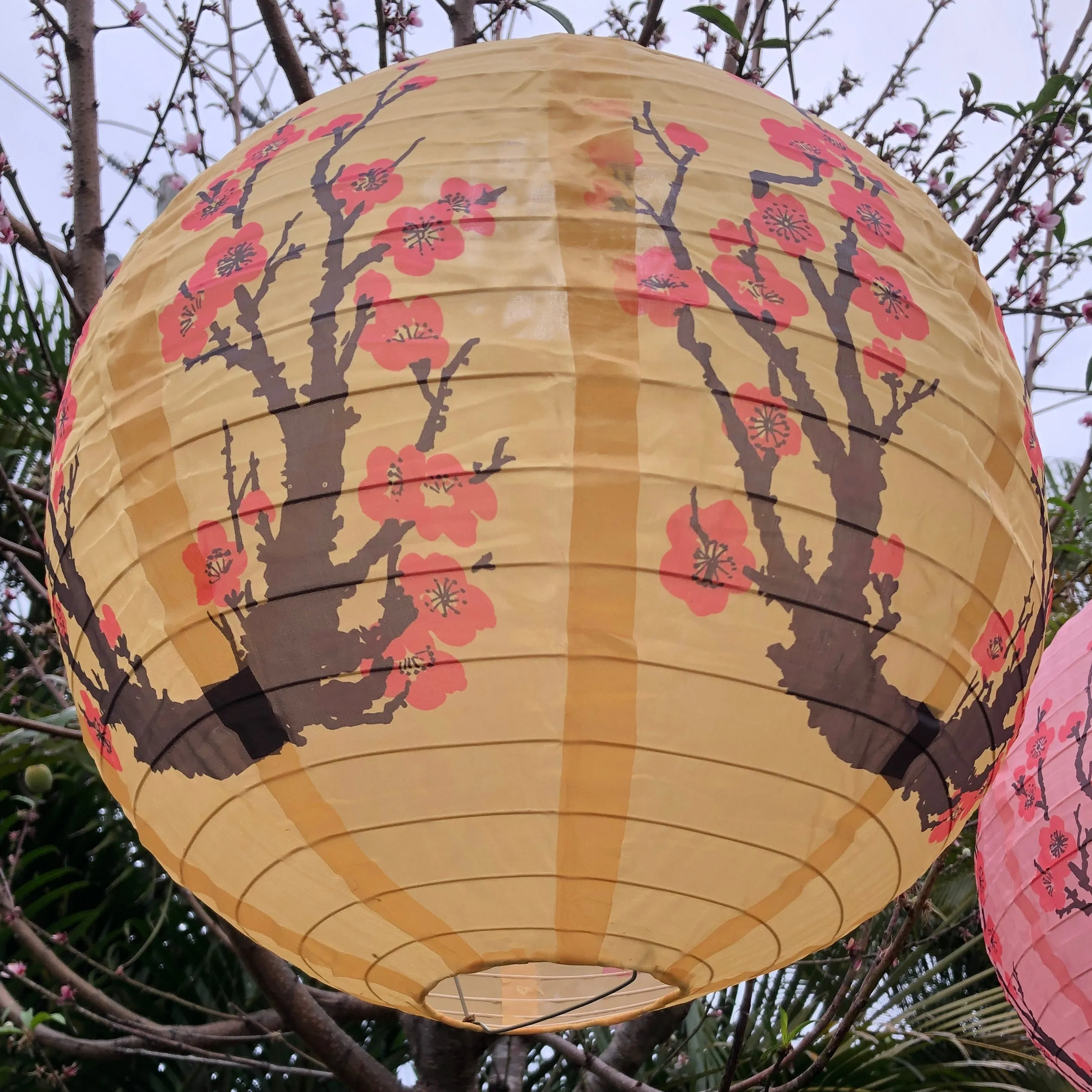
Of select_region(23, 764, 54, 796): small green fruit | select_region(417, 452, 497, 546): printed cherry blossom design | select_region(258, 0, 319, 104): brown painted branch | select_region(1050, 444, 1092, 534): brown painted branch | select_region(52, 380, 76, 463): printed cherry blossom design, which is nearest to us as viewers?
select_region(417, 452, 497, 546): printed cherry blossom design

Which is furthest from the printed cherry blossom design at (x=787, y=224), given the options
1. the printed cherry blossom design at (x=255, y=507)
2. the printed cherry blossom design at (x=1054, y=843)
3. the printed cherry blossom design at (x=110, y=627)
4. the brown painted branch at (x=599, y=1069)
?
the brown painted branch at (x=599, y=1069)

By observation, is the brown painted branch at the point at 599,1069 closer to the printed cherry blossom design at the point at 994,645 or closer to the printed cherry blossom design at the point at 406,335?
the printed cherry blossom design at the point at 994,645

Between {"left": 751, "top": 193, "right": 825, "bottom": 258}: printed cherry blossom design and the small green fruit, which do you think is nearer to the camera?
{"left": 751, "top": 193, "right": 825, "bottom": 258}: printed cherry blossom design

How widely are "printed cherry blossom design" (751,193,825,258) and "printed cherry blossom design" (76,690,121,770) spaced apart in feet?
1.71

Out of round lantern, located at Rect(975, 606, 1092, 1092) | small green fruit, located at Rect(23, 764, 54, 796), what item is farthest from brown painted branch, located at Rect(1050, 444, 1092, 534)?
small green fruit, located at Rect(23, 764, 54, 796)

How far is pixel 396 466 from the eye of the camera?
0.62 meters

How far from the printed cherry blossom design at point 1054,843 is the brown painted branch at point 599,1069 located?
594mm

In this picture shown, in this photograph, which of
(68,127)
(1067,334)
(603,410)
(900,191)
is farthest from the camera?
(1067,334)

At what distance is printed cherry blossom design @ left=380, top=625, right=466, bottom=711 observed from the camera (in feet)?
2.03

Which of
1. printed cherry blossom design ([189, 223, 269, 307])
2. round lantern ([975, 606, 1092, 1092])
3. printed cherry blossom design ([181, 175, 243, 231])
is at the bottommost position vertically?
round lantern ([975, 606, 1092, 1092])

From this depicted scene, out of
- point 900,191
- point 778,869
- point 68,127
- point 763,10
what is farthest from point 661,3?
point 778,869

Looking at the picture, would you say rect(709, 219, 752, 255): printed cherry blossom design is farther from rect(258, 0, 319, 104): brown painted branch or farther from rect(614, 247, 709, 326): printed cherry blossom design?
rect(258, 0, 319, 104): brown painted branch

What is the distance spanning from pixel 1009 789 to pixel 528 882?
2.66 ft

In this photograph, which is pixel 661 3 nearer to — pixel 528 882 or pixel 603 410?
pixel 603 410
